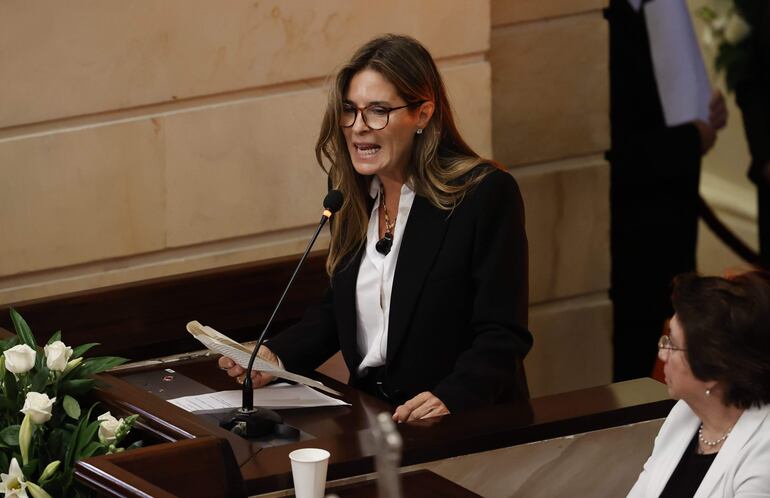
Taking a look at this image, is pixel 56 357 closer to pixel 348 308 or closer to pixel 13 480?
pixel 13 480

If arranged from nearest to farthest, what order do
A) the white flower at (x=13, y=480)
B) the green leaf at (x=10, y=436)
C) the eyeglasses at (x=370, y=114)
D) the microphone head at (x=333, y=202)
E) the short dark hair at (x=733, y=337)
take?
1. the short dark hair at (x=733, y=337)
2. the white flower at (x=13, y=480)
3. the green leaf at (x=10, y=436)
4. the microphone head at (x=333, y=202)
5. the eyeglasses at (x=370, y=114)

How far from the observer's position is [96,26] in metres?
4.46

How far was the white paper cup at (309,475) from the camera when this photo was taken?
9.37 feet

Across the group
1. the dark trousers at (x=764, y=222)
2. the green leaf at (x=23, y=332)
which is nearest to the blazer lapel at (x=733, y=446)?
the green leaf at (x=23, y=332)

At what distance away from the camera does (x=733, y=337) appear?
2.95 m

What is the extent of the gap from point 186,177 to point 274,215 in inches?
13.3

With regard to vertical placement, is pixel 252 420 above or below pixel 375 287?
below

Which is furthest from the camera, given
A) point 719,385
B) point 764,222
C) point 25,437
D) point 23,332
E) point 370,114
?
point 764,222

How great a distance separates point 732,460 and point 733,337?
0.80 feet

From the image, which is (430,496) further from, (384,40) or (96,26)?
(96,26)

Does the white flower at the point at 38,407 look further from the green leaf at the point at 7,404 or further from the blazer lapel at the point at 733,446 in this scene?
the blazer lapel at the point at 733,446

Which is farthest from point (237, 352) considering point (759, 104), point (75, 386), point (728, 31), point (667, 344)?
point (759, 104)

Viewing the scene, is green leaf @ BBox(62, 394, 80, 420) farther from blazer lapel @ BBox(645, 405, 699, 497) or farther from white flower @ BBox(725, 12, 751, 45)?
white flower @ BBox(725, 12, 751, 45)

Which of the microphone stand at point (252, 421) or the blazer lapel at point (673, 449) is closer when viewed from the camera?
the blazer lapel at point (673, 449)
